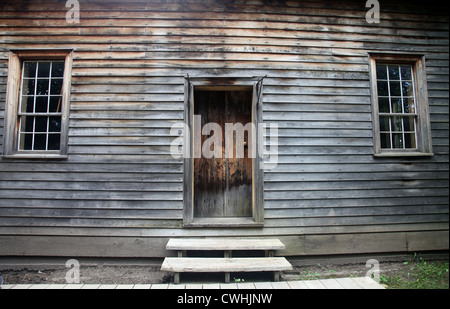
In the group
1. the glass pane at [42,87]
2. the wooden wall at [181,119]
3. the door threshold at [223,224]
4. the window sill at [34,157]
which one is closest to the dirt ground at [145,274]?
the wooden wall at [181,119]

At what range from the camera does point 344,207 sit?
4031 millimetres

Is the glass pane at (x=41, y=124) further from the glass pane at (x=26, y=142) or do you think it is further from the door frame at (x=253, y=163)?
the door frame at (x=253, y=163)

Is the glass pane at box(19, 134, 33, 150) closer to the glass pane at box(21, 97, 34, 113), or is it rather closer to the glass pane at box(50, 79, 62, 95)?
the glass pane at box(21, 97, 34, 113)

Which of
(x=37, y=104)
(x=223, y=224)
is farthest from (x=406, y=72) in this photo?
(x=37, y=104)

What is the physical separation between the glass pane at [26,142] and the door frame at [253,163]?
8.25ft

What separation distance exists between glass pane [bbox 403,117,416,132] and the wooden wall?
28 cm

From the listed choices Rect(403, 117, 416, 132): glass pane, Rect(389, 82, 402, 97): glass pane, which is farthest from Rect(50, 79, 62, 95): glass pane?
Rect(403, 117, 416, 132): glass pane

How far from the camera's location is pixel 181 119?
3.97m

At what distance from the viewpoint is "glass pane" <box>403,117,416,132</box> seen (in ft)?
14.2

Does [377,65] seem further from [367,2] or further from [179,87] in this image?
[179,87]

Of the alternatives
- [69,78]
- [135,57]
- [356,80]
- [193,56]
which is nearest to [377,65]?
[356,80]

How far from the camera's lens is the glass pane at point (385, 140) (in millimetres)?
4270

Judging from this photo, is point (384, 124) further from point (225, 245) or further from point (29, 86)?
point (29, 86)

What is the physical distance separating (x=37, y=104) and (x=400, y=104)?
6.09 metres
